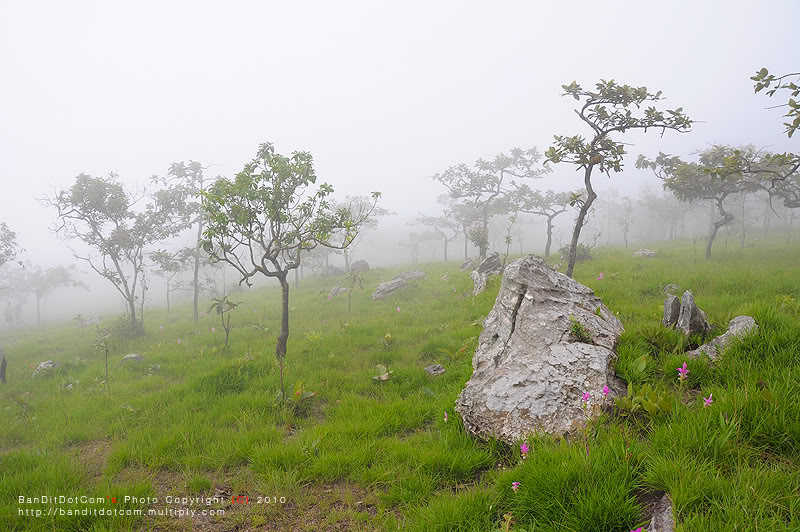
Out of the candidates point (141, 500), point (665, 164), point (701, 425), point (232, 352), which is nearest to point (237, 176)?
point (232, 352)

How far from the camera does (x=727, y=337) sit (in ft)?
15.4

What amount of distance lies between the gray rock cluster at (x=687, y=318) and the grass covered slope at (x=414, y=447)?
30cm

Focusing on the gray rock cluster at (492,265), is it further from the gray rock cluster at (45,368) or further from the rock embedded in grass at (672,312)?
the gray rock cluster at (45,368)

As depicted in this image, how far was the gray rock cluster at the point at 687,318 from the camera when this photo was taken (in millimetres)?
5504

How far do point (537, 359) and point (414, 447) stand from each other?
217 cm

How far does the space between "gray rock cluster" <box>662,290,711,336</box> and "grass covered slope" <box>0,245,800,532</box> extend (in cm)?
30

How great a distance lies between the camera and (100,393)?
9.09 meters

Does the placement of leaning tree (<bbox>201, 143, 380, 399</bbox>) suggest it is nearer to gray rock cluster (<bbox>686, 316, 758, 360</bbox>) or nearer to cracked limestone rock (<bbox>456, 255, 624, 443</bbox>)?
cracked limestone rock (<bbox>456, 255, 624, 443</bbox>)

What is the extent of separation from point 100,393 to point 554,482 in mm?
11507

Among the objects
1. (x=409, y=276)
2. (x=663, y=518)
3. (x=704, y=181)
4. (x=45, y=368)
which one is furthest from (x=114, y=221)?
(x=704, y=181)

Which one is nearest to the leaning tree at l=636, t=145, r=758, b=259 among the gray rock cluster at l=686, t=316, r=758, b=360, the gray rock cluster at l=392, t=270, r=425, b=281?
the gray rock cluster at l=392, t=270, r=425, b=281

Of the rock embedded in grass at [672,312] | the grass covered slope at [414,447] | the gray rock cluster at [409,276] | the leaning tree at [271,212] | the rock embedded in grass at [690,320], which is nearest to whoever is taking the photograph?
the grass covered slope at [414,447]

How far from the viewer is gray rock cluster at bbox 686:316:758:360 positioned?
15.0 ft

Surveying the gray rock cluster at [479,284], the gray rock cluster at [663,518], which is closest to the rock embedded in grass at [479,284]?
the gray rock cluster at [479,284]
